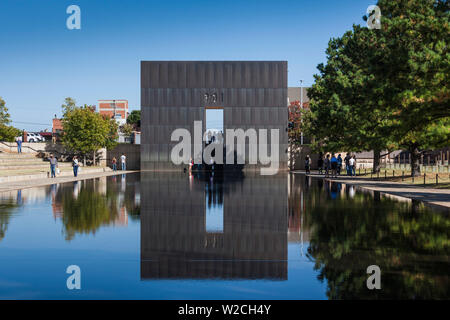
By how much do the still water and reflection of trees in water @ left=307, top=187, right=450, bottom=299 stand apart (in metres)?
0.02

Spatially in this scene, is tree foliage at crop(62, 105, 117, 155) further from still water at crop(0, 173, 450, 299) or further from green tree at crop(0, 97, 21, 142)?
still water at crop(0, 173, 450, 299)

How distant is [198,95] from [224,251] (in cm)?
4927

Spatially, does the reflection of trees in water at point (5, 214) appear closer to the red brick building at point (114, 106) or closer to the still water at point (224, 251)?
the still water at point (224, 251)

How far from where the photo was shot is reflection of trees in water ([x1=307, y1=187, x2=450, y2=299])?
6.50 meters

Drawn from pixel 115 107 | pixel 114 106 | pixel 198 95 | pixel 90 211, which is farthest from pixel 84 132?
pixel 115 107

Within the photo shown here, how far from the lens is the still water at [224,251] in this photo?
21.2 ft

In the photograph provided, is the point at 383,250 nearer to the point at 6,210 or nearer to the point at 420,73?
the point at 6,210

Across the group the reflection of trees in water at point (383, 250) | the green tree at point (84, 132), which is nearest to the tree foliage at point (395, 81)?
the reflection of trees in water at point (383, 250)

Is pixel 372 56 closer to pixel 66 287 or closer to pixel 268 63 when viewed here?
pixel 66 287

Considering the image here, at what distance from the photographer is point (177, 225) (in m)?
12.6

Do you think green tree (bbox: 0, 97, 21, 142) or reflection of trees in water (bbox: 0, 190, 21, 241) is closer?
reflection of trees in water (bbox: 0, 190, 21, 241)

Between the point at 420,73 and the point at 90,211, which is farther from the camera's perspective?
the point at 420,73

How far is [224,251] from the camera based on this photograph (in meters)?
9.30

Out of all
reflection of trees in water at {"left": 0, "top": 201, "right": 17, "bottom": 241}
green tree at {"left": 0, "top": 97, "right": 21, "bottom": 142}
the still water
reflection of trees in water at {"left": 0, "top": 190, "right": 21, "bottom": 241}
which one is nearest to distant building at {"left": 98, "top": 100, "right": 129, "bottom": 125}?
green tree at {"left": 0, "top": 97, "right": 21, "bottom": 142}
